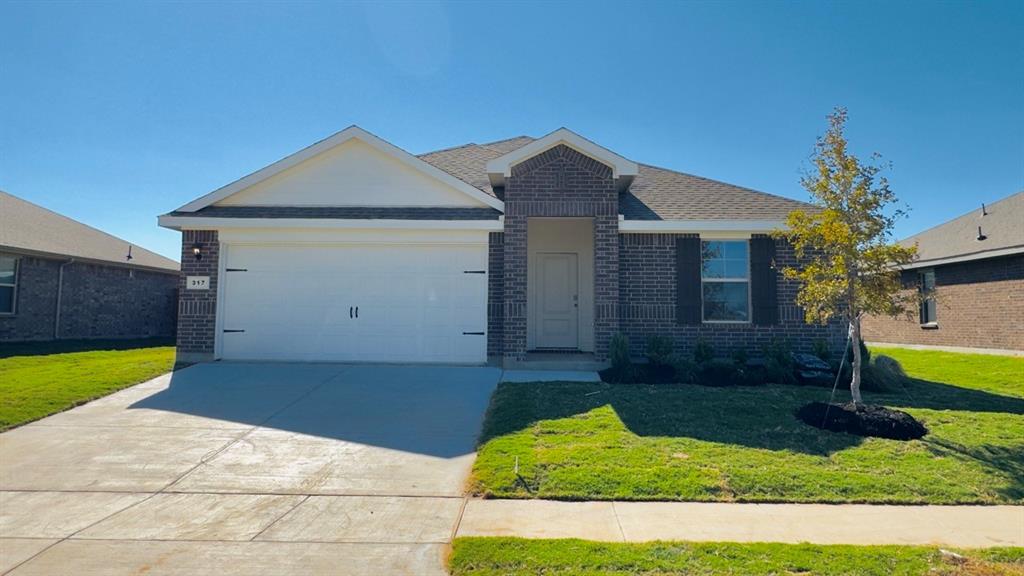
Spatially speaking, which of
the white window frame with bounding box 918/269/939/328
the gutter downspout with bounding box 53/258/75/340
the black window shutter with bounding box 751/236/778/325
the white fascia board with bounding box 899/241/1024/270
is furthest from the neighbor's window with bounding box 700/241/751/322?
the gutter downspout with bounding box 53/258/75/340

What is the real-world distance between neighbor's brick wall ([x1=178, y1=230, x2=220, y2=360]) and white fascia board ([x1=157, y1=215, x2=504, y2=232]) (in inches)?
10.8

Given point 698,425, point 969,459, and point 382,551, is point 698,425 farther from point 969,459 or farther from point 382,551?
point 382,551

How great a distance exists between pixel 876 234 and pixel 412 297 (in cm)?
770

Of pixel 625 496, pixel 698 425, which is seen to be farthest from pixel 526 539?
pixel 698 425

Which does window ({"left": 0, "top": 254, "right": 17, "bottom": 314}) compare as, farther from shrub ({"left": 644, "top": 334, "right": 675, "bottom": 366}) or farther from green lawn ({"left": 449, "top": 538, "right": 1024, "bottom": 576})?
green lawn ({"left": 449, "top": 538, "right": 1024, "bottom": 576})

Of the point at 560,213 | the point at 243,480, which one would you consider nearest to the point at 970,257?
the point at 560,213

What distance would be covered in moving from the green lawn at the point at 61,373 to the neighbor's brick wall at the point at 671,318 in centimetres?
888

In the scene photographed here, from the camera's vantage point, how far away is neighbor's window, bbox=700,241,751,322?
1080 cm

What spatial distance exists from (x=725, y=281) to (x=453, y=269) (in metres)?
5.45

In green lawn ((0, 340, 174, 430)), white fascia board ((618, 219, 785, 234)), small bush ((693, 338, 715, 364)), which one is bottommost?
green lawn ((0, 340, 174, 430))

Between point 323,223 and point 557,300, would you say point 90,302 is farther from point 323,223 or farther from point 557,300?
point 557,300

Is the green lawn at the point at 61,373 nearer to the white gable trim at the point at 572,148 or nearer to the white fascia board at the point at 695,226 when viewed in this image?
the white gable trim at the point at 572,148

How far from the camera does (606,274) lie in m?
10.2

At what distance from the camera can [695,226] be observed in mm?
10625
